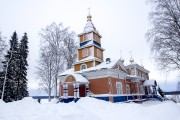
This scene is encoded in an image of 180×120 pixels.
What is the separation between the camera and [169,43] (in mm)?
11359

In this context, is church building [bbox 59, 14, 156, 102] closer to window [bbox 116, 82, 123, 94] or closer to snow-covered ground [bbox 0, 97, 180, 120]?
window [bbox 116, 82, 123, 94]

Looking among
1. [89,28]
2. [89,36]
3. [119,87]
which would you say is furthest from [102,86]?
[89,28]

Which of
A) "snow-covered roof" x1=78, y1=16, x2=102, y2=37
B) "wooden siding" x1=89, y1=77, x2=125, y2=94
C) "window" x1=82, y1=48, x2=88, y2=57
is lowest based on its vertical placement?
"wooden siding" x1=89, y1=77, x2=125, y2=94

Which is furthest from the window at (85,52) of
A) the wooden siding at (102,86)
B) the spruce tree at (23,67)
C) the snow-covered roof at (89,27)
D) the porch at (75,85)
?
the spruce tree at (23,67)

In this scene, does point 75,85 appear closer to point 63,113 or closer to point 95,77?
point 95,77

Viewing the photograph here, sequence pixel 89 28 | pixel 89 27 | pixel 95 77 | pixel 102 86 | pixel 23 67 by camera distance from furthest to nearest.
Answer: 1. pixel 23 67
2. pixel 89 27
3. pixel 89 28
4. pixel 95 77
5. pixel 102 86

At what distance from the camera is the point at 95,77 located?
20.1 m

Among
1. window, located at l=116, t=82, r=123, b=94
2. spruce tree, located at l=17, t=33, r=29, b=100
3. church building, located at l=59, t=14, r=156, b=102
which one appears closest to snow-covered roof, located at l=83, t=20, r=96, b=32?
church building, located at l=59, t=14, r=156, b=102

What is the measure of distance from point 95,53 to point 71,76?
6178 mm

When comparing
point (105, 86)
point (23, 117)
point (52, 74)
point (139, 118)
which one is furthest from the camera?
point (52, 74)

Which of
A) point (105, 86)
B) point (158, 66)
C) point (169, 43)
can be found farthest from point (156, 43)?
point (105, 86)

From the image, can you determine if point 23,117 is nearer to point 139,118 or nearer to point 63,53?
point 139,118

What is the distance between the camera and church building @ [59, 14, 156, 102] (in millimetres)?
19094

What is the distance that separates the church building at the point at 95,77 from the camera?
1909cm
